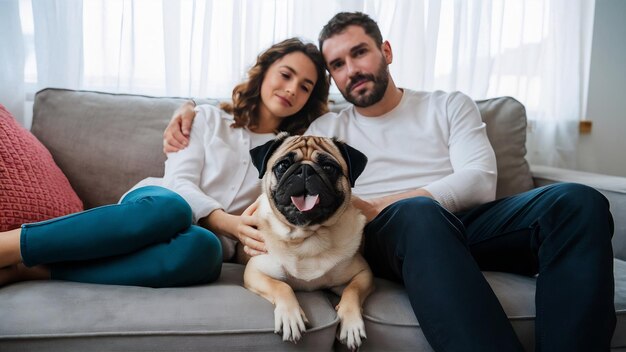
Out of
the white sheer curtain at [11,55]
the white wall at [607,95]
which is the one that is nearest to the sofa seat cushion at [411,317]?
the white sheer curtain at [11,55]

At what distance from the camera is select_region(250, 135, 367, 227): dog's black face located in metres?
1.18

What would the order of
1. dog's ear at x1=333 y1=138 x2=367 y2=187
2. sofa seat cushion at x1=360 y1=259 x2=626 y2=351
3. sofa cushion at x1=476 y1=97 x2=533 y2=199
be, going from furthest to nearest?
sofa cushion at x1=476 y1=97 x2=533 y2=199 → dog's ear at x1=333 y1=138 x2=367 y2=187 → sofa seat cushion at x1=360 y1=259 x2=626 y2=351

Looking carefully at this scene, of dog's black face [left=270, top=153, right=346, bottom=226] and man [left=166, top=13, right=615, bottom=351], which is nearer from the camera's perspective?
man [left=166, top=13, right=615, bottom=351]

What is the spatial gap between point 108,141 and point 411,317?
1.26 m

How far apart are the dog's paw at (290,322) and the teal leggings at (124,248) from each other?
0.91 feet

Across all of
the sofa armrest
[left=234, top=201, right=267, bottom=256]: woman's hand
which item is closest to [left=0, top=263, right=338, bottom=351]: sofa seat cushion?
[left=234, top=201, right=267, bottom=256]: woman's hand

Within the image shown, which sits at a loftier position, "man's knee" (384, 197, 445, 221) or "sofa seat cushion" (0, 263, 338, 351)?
"man's knee" (384, 197, 445, 221)

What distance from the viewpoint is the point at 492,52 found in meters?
2.52

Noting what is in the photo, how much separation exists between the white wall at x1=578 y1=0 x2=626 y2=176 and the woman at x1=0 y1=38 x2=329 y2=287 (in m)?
1.88

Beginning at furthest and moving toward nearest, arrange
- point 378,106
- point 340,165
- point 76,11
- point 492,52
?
point 492,52 → point 76,11 → point 378,106 → point 340,165

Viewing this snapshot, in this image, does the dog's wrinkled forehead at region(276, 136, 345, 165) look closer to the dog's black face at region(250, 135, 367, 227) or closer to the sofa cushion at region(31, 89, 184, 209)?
the dog's black face at region(250, 135, 367, 227)

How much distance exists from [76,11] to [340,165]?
1493 millimetres

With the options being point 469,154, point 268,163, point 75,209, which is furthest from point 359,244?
point 75,209

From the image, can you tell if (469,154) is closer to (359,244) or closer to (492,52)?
(359,244)
